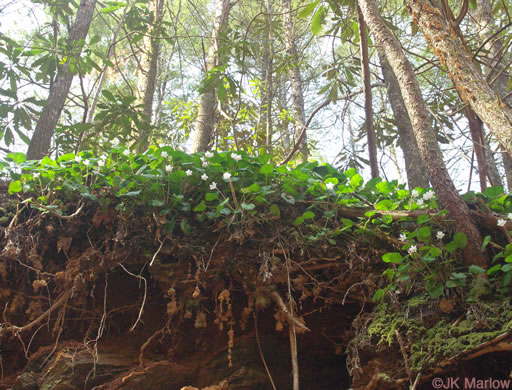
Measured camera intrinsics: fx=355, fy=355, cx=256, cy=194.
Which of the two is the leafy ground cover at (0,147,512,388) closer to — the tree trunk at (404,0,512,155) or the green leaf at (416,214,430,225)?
the green leaf at (416,214,430,225)

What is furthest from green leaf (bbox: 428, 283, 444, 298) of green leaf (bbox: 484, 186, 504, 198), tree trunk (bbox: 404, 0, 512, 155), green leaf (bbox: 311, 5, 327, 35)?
green leaf (bbox: 311, 5, 327, 35)

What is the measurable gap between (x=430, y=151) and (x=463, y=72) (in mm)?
358

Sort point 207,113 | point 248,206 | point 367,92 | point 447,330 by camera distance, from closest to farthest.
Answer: point 447,330 → point 248,206 → point 367,92 → point 207,113

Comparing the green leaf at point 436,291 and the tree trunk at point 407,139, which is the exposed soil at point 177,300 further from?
the tree trunk at point 407,139

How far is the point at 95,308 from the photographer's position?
1.99 meters

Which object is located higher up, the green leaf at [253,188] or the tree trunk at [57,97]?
the tree trunk at [57,97]

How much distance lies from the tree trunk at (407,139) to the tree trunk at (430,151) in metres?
0.90

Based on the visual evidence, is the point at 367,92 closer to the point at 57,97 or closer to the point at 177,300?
the point at 177,300

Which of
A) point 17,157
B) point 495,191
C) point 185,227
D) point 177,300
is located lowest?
point 177,300

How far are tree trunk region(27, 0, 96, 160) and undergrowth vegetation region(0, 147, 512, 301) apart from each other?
3.40ft

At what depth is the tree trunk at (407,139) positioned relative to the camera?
284cm

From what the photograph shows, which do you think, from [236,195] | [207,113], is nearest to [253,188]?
[236,195]

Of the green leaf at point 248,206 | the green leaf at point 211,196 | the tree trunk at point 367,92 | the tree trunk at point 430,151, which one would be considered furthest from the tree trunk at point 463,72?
the green leaf at point 211,196

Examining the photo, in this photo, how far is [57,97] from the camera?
3.38m
